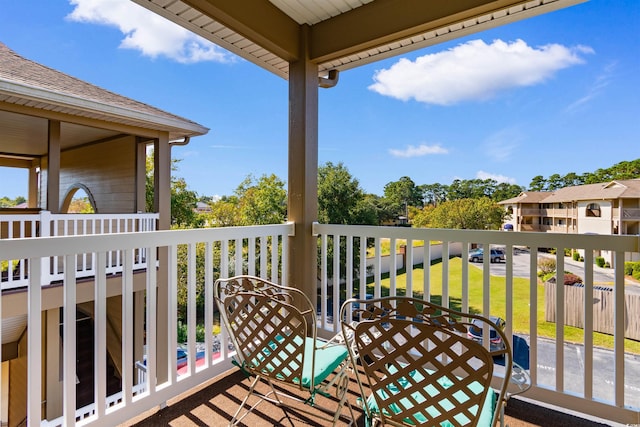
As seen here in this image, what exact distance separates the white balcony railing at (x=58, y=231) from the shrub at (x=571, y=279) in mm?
5202

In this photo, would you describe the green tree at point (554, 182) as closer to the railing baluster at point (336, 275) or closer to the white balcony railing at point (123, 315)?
the railing baluster at point (336, 275)

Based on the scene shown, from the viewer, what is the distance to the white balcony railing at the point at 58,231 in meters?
4.34

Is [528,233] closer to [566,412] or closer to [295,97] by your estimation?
[566,412]

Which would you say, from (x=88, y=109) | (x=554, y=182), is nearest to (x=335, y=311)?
(x=554, y=182)

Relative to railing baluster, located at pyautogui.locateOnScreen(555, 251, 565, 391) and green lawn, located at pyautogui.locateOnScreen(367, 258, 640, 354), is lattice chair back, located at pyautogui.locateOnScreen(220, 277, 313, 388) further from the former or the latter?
railing baluster, located at pyautogui.locateOnScreen(555, 251, 565, 391)

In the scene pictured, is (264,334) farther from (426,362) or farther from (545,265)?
(545,265)

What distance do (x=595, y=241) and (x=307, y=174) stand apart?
6.99ft

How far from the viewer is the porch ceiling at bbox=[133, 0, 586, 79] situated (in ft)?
7.59

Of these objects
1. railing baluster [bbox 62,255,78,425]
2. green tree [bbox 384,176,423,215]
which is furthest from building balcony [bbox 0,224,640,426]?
green tree [bbox 384,176,423,215]

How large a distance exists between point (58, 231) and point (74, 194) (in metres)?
3.98

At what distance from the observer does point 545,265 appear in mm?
2148

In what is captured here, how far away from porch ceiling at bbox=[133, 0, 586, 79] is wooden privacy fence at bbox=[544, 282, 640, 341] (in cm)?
198

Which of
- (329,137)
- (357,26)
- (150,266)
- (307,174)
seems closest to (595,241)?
(307,174)

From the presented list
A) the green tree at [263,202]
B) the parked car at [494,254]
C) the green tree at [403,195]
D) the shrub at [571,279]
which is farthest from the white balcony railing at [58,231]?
the green tree at [263,202]
